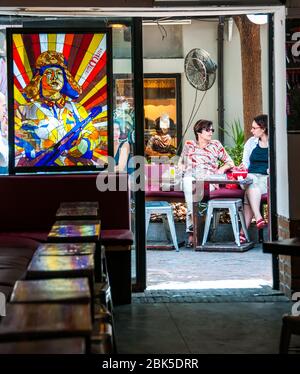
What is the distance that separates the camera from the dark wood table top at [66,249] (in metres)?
3.35

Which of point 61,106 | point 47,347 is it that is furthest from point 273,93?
point 47,347

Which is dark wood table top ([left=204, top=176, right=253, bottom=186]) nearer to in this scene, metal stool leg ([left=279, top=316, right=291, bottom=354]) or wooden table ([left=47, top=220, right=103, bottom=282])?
wooden table ([left=47, top=220, right=103, bottom=282])

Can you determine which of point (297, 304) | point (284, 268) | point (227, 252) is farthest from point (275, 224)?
point (227, 252)

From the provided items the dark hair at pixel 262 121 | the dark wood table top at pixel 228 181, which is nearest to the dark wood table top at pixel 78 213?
the dark wood table top at pixel 228 181

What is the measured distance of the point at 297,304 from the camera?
5809 mm

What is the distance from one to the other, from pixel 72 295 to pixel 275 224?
433cm

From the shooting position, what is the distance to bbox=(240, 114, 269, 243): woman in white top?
8984 millimetres

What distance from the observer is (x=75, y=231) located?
13.6 feet

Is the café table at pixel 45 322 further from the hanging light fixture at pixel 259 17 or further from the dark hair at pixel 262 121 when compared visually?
the dark hair at pixel 262 121

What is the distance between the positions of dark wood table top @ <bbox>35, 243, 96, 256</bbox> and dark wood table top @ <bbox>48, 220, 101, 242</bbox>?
21 cm

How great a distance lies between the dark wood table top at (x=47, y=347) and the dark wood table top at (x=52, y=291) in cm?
38
